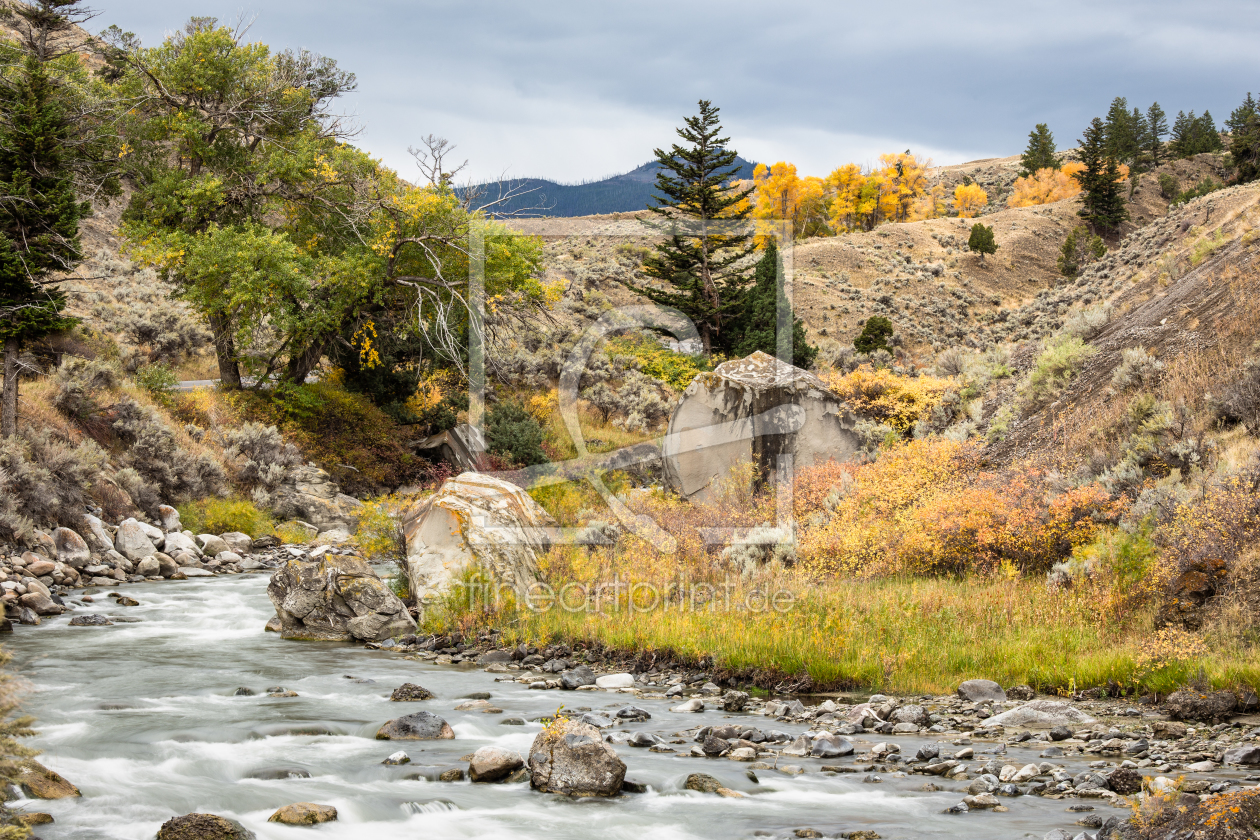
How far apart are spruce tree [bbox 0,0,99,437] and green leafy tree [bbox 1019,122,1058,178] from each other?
88518 millimetres

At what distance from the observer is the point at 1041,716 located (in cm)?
742

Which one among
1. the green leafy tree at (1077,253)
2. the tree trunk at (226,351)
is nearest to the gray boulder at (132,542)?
Result: the tree trunk at (226,351)

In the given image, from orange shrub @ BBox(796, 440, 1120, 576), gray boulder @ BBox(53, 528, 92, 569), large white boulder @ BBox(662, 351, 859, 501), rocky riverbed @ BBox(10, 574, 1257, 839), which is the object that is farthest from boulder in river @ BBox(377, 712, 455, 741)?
large white boulder @ BBox(662, 351, 859, 501)

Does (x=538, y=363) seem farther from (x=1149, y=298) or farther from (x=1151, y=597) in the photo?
(x=1151, y=597)

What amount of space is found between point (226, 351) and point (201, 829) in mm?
22552

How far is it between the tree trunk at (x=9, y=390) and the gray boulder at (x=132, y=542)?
265 cm

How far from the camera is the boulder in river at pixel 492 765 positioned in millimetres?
6383

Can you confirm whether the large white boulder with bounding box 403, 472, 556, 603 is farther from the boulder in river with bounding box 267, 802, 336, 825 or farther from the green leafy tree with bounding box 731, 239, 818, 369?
the green leafy tree with bounding box 731, 239, 818, 369

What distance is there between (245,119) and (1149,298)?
2466 centimetres

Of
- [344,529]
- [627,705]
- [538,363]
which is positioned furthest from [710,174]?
[627,705]

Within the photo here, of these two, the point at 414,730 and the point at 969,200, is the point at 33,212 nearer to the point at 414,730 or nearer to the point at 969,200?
the point at 414,730

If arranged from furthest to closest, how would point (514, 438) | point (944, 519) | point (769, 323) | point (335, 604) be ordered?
point (769, 323) < point (514, 438) < point (335, 604) < point (944, 519)

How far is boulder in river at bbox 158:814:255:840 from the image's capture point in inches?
203

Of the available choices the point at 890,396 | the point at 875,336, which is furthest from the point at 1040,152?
the point at 890,396
